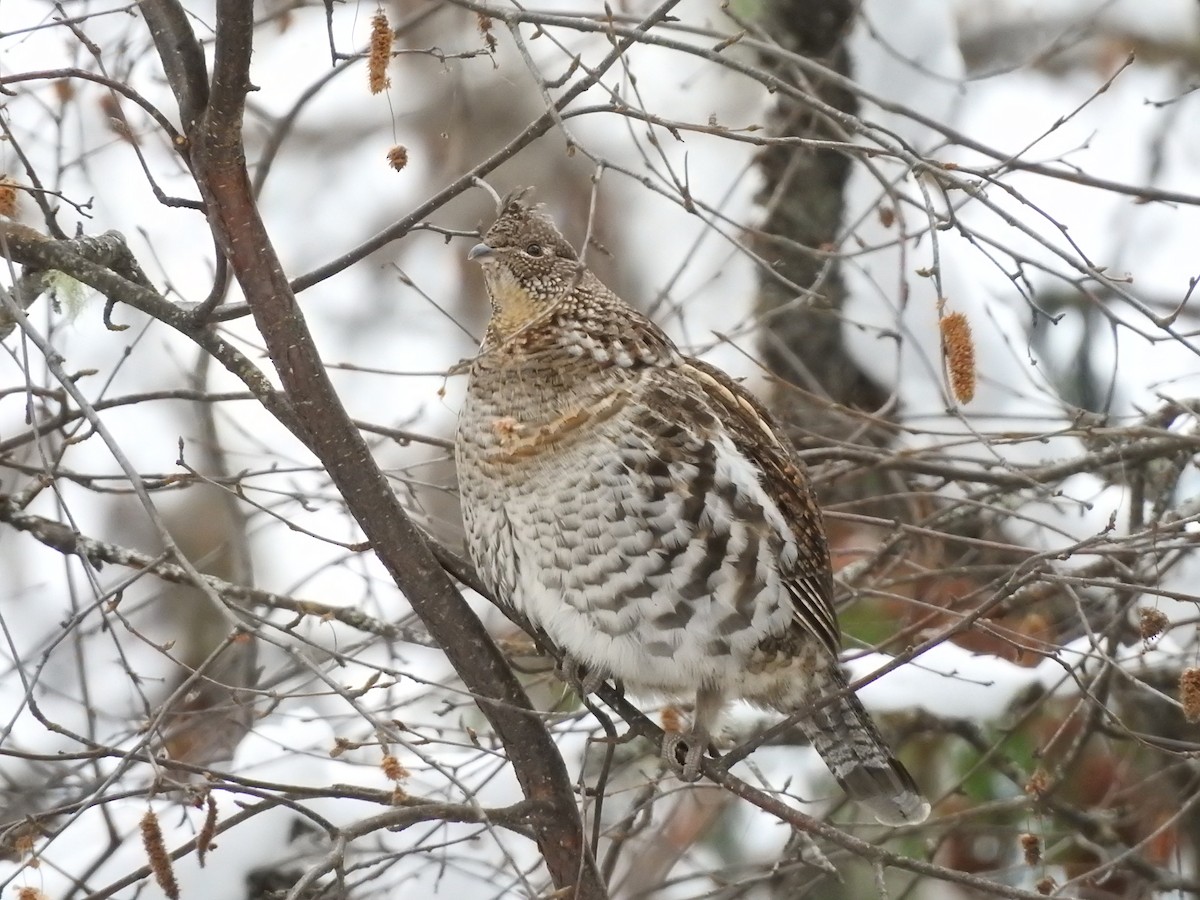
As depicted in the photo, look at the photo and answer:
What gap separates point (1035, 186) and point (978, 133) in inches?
24.6

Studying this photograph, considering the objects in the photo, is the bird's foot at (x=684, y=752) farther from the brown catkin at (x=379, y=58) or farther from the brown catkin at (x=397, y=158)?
the brown catkin at (x=379, y=58)

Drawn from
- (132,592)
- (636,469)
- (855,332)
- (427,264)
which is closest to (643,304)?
(427,264)

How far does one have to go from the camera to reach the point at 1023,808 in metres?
4.60

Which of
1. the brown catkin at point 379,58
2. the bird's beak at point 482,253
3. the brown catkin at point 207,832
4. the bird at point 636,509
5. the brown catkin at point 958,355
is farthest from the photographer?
the bird's beak at point 482,253

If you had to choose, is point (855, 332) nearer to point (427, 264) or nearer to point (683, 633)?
point (683, 633)

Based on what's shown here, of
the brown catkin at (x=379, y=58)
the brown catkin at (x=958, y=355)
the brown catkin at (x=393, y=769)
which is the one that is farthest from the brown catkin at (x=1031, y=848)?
the brown catkin at (x=379, y=58)

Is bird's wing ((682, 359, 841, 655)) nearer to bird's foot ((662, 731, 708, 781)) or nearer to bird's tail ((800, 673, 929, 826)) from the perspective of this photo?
bird's tail ((800, 673, 929, 826))

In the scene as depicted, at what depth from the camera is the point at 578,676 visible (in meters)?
3.80

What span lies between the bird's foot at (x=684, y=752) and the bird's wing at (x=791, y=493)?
1.43 ft

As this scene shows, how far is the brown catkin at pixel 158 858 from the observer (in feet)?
8.68

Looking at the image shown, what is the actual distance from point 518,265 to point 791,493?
3.41ft

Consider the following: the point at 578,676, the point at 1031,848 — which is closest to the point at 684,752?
the point at 578,676

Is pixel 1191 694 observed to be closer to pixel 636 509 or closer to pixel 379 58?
pixel 636 509

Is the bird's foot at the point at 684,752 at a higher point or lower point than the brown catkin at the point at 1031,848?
higher
